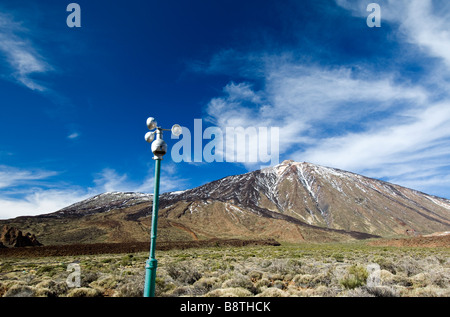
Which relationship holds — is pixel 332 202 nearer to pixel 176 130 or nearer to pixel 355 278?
pixel 355 278

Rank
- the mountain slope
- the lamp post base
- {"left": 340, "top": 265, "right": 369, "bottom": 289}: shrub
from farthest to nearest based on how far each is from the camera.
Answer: the mountain slope → {"left": 340, "top": 265, "right": 369, "bottom": 289}: shrub → the lamp post base

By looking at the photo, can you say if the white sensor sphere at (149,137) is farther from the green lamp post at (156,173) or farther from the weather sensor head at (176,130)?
the weather sensor head at (176,130)

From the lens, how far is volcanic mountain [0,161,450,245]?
78.1 metres

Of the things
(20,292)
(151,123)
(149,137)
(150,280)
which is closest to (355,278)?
(150,280)

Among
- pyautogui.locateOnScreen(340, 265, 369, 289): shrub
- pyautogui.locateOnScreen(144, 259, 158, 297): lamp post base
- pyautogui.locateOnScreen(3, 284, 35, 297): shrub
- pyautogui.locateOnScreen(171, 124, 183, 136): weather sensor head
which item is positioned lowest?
pyautogui.locateOnScreen(3, 284, 35, 297): shrub

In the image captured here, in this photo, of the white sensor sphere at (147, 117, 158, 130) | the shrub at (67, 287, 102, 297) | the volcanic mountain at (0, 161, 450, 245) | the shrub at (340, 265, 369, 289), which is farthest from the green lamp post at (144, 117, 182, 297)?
the volcanic mountain at (0, 161, 450, 245)

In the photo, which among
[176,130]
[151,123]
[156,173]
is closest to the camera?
[156,173]

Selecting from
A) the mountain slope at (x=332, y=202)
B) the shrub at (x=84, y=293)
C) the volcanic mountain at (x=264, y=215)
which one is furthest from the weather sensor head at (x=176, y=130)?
the mountain slope at (x=332, y=202)

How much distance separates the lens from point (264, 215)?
118750 millimetres

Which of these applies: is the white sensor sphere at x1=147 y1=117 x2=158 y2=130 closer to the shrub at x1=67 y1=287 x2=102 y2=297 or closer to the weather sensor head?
the weather sensor head

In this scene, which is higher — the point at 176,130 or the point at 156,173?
the point at 176,130

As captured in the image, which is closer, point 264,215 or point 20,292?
point 20,292
